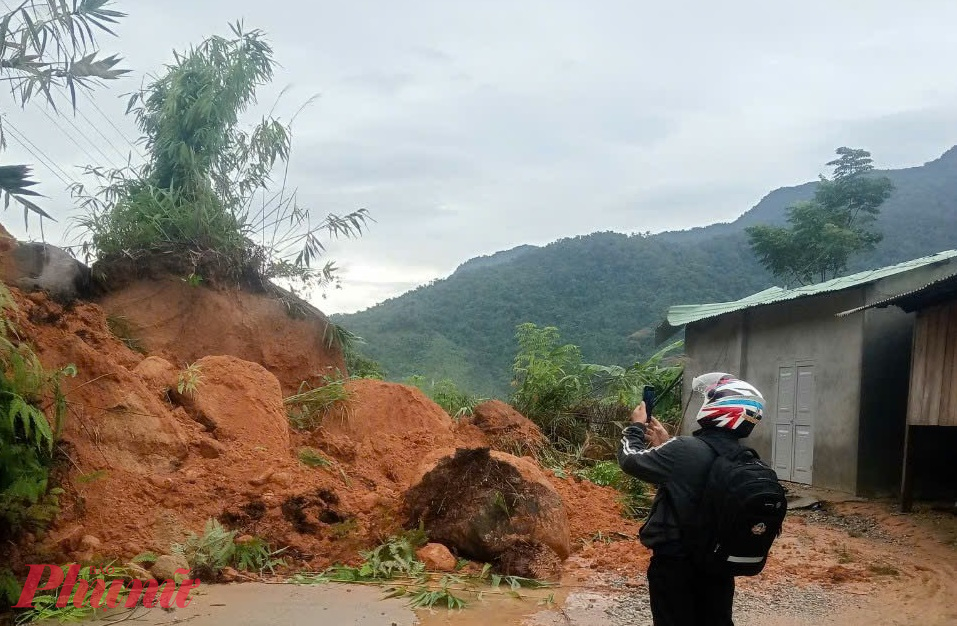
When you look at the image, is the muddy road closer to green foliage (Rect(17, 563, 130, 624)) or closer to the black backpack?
green foliage (Rect(17, 563, 130, 624))

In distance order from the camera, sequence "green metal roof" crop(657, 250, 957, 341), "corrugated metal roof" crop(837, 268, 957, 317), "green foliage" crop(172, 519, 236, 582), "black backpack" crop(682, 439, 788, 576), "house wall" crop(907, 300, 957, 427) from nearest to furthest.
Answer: "black backpack" crop(682, 439, 788, 576), "green foliage" crop(172, 519, 236, 582), "corrugated metal roof" crop(837, 268, 957, 317), "house wall" crop(907, 300, 957, 427), "green metal roof" crop(657, 250, 957, 341)

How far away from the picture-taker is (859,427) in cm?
1080

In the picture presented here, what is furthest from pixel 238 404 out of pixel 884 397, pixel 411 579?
pixel 884 397

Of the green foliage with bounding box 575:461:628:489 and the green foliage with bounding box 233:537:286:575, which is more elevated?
the green foliage with bounding box 575:461:628:489

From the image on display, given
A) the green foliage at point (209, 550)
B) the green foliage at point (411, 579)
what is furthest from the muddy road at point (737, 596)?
the green foliage at point (209, 550)

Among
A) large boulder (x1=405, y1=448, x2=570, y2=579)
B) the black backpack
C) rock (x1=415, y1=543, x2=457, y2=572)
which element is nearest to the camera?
the black backpack

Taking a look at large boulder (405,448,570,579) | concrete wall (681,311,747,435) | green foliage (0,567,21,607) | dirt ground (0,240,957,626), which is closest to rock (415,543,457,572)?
large boulder (405,448,570,579)

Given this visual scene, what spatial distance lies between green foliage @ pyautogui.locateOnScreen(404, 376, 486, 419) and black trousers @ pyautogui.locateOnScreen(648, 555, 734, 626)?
33.5ft

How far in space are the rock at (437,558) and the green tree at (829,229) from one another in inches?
990

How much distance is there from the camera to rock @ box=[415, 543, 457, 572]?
20.8ft

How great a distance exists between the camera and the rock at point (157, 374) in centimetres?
791

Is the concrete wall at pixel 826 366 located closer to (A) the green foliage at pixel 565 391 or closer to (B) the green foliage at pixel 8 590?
(A) the green foliage at pixel 565 391

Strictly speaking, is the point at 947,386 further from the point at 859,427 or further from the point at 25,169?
the point at 25,169

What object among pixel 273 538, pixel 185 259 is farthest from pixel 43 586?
pixel 185 259
